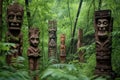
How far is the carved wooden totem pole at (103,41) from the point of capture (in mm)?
8102

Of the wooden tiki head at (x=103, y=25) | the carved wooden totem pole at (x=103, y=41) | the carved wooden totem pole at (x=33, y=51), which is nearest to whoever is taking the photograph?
the carved wooden totem pole at (x=103, y=41)

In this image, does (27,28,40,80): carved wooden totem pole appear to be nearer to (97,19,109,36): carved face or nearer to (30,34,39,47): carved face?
(30,34,39,47): carved face

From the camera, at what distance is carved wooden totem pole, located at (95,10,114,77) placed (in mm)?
8102

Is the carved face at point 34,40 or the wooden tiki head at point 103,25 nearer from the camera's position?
the wooden tiki head at point 103,25

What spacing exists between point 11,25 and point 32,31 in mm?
1824

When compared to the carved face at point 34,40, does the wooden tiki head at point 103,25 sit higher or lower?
higher

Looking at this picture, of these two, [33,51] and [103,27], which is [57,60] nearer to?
[103,27]

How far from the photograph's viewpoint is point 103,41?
8523mm

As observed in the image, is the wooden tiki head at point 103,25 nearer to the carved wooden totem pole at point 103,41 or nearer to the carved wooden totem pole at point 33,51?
the carved wooden totem pole at point 103,41

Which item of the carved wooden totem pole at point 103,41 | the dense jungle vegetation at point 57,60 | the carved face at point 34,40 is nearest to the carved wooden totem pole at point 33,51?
the carved face at point 34,40

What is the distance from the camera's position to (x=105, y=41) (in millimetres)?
8438

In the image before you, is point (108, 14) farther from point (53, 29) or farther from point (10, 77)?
point (53, 29)

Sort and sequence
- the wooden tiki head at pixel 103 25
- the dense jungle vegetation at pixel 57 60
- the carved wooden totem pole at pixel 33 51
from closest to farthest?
the dense jungle vegetation at pixel 57 60 < the wooden tiki head at pixel 103 25 < the carved wooden totem pole at pixel 33 51

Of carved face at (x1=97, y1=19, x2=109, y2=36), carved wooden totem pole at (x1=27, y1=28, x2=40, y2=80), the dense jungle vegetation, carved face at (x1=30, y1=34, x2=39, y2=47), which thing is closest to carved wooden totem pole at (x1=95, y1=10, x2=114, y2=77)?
carved face at (x1=97, y1=19, x2=109, y2=36)
